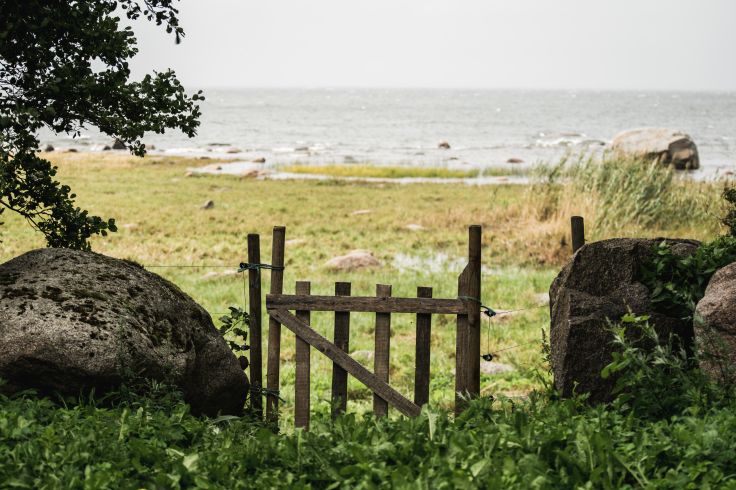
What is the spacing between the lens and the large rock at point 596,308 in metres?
7.09

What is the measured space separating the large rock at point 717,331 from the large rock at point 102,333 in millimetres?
3997

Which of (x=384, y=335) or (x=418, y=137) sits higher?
(x=384, y=335)

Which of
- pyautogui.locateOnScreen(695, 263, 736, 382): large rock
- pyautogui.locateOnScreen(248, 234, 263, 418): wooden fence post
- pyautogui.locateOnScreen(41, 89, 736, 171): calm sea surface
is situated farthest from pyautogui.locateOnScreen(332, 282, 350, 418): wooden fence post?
pyautogui.locateOnScreen(41, 89, 736, 171): calm sea surface

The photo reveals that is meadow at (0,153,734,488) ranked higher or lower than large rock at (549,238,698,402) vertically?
lower

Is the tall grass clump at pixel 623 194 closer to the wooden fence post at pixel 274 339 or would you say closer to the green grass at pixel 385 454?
the wooden fence post at pixel 274 339

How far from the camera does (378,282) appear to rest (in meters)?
16.0

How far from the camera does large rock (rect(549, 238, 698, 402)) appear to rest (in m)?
7.09

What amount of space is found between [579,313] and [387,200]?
75.8 ft

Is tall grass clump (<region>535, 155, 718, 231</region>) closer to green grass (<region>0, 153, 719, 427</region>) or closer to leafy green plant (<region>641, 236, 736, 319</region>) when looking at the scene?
green grass (<region>0, 153, 719, 427</region>)

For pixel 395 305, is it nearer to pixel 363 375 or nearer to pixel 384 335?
pixel 384 335

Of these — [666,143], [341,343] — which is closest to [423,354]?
A: [341,343]

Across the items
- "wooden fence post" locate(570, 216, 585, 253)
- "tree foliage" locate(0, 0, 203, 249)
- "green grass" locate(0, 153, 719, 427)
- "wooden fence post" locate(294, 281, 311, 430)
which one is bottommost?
"green grass" locate(0, 153, 719, 427)

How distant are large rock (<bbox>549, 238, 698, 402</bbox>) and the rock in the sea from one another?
10058mm

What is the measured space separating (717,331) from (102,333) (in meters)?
4.79
